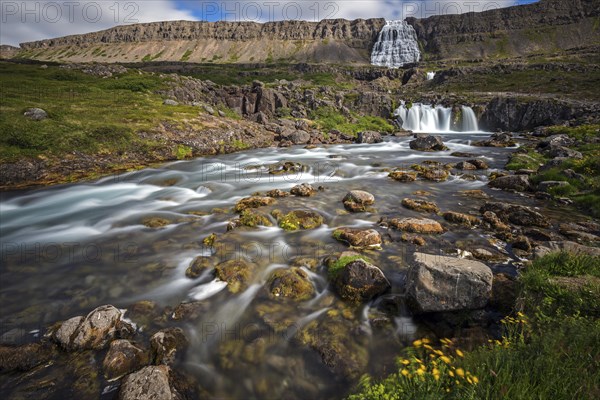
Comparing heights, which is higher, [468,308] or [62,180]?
[62,180]

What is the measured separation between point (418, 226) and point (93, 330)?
9443 millimetres

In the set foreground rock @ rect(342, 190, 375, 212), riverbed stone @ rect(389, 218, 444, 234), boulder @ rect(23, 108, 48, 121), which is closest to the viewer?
riverbed stone @ rect(389, 218, 444, 234)

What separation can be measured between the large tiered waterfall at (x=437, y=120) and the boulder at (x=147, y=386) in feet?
182

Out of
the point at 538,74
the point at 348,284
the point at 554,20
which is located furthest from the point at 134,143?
the point at 554,20

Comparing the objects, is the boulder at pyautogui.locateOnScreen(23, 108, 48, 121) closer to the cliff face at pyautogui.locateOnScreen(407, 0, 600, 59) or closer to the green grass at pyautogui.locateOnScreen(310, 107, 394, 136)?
the green grass at pyautogui.locateOnScreen(310, 107, 394, 136)

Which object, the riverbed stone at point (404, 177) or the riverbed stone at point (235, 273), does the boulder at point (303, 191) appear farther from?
the riverbed stone at point (235, 273)

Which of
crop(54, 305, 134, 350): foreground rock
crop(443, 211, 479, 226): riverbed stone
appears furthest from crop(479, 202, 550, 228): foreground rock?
crop(54, 305, 134, 350): foreground rock

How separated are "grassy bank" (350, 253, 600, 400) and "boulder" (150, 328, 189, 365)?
344 centimetres

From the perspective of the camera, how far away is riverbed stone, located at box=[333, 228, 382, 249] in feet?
31.0

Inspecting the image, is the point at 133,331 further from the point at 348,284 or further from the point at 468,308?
the point at 468,308

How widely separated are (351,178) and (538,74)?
4202 inches

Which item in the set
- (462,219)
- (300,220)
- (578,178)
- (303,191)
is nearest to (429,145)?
(578,178)

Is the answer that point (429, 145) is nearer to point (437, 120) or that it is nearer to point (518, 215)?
point (518, 215)

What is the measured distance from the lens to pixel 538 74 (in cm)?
9206
